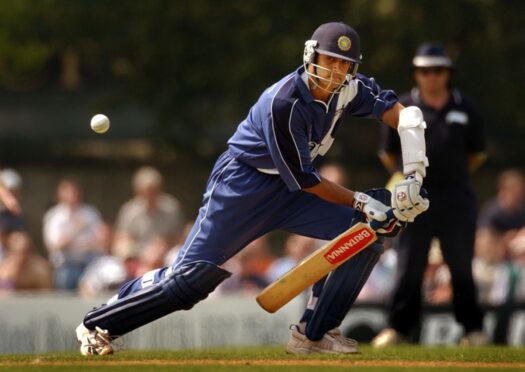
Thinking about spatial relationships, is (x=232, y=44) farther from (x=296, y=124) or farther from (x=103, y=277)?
(x=296, y=124)

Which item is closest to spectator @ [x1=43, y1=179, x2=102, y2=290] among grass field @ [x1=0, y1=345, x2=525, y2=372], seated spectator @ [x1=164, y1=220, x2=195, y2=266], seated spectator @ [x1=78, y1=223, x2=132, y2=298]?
seated spectator @ [x1=78, y1=223, x2=132, y2=298]

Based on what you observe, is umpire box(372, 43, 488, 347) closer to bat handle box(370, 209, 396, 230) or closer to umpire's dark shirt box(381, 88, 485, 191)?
umpire's dark shirt box(381, 88, 485, 191)

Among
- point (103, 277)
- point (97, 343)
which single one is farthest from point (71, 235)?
point (97, 343)

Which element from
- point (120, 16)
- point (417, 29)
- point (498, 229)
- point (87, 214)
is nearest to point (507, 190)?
point (498, 229)

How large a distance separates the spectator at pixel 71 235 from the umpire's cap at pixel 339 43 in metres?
6.94

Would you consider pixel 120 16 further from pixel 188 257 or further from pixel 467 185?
pixel 188 257

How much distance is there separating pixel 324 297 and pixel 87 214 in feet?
23.7

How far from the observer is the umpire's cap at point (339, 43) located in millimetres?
7914

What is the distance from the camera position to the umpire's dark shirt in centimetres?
1067

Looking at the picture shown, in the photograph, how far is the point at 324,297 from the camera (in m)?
8.17

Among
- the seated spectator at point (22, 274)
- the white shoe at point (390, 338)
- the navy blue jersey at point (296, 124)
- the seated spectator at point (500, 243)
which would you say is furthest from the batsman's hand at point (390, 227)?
the seated spectator at point (22, 274)

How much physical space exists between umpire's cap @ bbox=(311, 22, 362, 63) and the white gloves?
765mm

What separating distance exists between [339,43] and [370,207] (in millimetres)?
955

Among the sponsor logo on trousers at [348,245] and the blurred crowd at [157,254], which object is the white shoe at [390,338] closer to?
the blurred crowd at [157,254]
